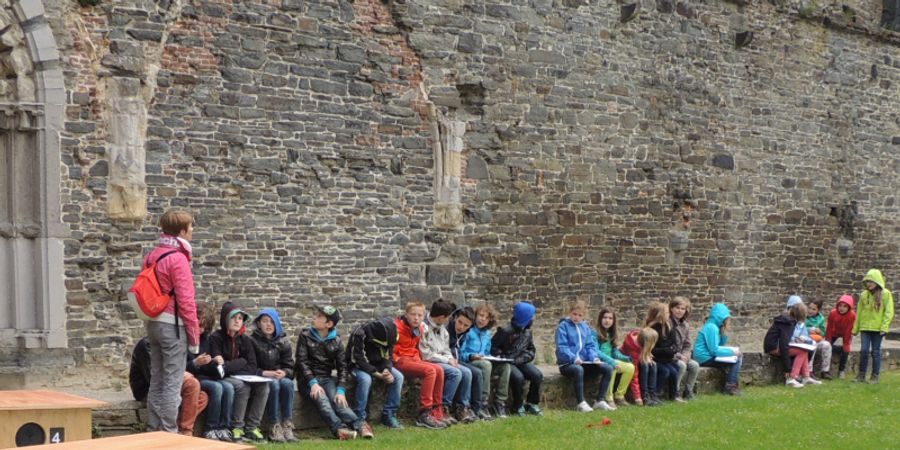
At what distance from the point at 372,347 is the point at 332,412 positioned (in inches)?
30.1

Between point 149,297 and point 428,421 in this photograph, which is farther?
point 428,421

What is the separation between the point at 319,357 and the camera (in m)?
10.1

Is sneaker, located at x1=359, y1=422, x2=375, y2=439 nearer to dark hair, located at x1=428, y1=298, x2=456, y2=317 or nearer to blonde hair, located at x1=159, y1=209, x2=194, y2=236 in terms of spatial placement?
dark hair, located at x1=428, y1=298, x2=456, y2=317

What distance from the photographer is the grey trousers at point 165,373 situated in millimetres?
8359

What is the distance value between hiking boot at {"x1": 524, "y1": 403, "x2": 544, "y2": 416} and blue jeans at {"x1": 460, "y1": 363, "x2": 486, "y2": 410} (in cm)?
56

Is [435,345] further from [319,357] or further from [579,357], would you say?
[579,357]

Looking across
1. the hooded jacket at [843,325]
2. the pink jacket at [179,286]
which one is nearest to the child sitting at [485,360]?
the pink jacket at [179,286]

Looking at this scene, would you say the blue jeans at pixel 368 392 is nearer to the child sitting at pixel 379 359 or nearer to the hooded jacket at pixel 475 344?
the child sitting at pixel 379 359

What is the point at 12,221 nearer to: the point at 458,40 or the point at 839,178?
the point at 458,40

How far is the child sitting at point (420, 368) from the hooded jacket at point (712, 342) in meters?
4.10

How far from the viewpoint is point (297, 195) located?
13.7 metres

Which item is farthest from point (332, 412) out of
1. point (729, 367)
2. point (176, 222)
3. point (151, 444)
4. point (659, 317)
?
point (729, 367)

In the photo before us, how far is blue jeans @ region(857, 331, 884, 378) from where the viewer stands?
15.1 m

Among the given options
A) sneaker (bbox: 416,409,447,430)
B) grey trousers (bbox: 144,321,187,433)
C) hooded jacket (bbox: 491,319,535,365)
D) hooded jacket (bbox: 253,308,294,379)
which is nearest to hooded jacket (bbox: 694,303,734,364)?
hooded jacket (bbox: 491,319,535,365)
